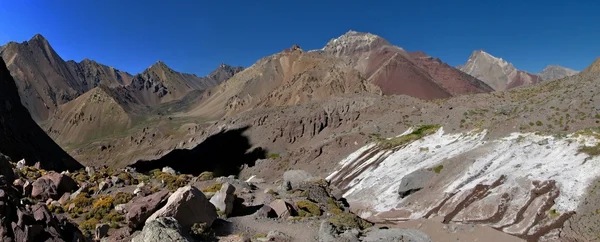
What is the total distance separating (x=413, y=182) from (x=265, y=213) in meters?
17.8

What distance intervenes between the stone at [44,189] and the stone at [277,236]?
1277 centimetres

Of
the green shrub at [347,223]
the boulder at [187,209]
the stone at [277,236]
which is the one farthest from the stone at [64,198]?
the green shrub at [347,223]

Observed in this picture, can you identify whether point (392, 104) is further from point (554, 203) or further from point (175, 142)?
point (175, 142)

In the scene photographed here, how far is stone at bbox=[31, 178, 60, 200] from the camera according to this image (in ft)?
72.1

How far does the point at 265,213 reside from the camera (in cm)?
2103

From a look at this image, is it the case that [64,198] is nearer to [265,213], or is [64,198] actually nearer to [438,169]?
[265,213]

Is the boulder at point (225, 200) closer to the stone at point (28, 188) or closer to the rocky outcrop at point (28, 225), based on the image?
the rocky outcrop at point (28, 225)

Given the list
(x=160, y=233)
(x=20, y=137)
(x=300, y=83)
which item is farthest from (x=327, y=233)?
(x=300, y=83)

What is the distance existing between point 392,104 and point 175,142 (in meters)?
68.7

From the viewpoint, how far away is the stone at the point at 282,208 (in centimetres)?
2125

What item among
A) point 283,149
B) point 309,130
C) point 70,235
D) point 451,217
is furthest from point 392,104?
point 70,235

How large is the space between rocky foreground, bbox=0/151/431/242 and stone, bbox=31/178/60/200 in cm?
5

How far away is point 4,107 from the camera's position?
199ft

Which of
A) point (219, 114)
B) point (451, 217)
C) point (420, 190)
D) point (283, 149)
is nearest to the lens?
point (451, 217)
